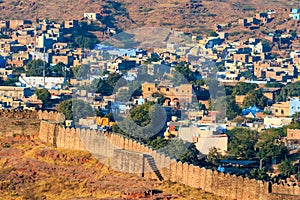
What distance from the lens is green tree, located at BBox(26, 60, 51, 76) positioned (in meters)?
72.4

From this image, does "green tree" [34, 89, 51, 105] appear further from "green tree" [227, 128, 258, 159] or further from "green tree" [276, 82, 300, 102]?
"green tree" [227, 128, 258, 159]

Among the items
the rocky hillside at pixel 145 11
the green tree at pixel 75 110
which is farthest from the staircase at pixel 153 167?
the rocky hillside at pixel 145 11

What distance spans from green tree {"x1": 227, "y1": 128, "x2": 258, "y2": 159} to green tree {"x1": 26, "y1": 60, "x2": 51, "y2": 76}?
27.4 meters

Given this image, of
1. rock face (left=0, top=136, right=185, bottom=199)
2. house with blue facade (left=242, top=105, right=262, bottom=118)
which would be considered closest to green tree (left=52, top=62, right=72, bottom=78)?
house with blue facade (left=242, top=105, right=262, bottom=118)

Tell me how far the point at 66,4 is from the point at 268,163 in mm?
70265

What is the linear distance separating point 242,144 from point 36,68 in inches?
1280

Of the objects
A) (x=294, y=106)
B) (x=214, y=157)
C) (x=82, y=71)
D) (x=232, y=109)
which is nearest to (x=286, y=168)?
(x=214, y=157)

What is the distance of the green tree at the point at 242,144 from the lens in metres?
41.2

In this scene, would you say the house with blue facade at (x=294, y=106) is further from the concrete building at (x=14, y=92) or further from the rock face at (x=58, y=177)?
the rock face at (x=58, y=177)

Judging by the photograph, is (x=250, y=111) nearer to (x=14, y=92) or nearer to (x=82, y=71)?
(x=14, y=92)

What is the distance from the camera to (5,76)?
7031 cm

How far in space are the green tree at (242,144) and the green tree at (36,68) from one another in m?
27.4

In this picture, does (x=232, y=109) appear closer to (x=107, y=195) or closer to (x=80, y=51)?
(x=80, y=51)

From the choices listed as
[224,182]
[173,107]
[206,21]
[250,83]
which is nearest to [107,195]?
[224,182]
